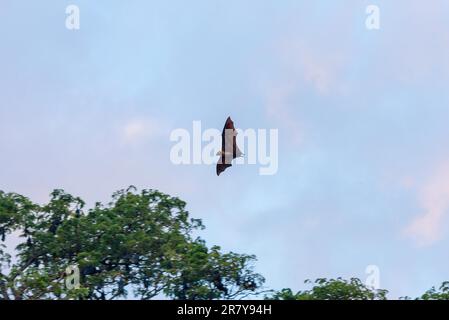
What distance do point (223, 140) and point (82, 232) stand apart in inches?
460

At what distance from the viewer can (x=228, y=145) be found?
26.5 meters

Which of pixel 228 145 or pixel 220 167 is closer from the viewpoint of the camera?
pixel 228 145

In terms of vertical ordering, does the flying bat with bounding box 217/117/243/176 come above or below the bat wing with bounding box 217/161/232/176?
above

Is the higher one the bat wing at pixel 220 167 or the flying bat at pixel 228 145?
the flying bat at pixel 228 145

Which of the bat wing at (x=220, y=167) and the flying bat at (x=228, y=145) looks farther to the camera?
the bat wing at (x=220, y=167)

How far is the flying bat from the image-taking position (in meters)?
26.3

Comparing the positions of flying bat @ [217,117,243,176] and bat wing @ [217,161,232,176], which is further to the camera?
bat wing @ [217,161,232,176]

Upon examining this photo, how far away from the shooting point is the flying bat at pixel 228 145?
86.4 ft

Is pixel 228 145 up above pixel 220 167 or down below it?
above
